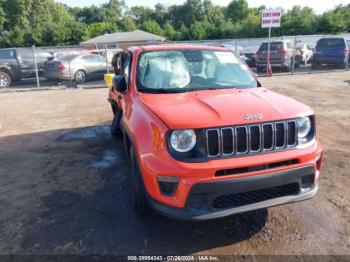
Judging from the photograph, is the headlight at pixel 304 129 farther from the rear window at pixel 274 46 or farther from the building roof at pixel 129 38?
the building roof at pixel 129 38

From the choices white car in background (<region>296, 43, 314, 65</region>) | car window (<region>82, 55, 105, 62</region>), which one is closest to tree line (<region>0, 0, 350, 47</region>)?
white car in background (<region>296, 43, 314, 65</region>)

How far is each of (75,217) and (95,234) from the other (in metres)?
0.47

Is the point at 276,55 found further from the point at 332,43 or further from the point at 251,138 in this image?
the point at 251,138

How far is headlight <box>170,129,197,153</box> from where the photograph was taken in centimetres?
291

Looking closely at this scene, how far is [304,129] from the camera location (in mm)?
3318

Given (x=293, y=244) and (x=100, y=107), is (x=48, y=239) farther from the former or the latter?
(x=100, y=107)

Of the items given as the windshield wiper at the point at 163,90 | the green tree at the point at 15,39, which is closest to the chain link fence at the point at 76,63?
the windshield wiper at the point at 163,90

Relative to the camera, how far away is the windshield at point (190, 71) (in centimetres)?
414

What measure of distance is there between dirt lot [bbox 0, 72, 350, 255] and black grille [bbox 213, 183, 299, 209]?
50cm

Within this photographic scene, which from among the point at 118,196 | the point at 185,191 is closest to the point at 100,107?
the point at 118,196

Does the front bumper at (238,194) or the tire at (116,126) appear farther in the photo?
the tire at (116,126)

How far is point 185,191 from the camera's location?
284cm

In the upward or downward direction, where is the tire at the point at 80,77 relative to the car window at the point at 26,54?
downward

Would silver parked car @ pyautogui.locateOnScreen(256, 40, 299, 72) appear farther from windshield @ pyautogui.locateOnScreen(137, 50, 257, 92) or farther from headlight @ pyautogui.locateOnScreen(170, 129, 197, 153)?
headlight @ pyautogui.locateOnScreen(170, 129, 197, 153)
